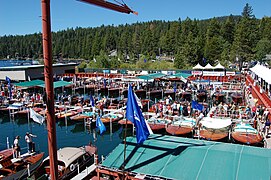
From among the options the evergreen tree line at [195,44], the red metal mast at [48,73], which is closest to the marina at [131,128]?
the red metal mast at [48,73]

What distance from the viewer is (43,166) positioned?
56.6 feet

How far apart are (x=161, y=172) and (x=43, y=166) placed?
28.7 ft

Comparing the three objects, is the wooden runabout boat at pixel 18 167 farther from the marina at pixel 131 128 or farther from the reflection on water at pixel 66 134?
the reflection on water at pixel 66 134

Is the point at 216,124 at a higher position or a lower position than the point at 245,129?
higher

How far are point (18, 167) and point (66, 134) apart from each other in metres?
12.3

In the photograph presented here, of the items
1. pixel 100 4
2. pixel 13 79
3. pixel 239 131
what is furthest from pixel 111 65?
pixel 100 4

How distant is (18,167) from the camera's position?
17531 mm

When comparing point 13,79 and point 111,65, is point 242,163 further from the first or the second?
point 111,65

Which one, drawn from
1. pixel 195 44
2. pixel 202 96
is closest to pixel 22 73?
pixel 202 96

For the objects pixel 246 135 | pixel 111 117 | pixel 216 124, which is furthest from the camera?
pixel 111 117

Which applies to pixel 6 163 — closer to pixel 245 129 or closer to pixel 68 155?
pixel 68 155

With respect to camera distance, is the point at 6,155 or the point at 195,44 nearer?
the point at 6,155

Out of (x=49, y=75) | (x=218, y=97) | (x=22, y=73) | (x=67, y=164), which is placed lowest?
(x=67, y=164)

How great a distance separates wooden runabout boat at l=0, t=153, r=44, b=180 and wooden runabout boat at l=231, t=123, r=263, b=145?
1599 cm
